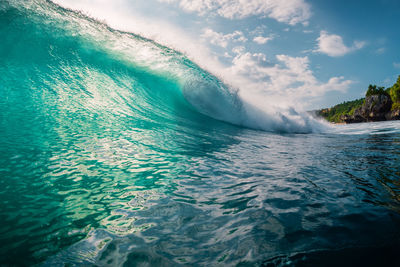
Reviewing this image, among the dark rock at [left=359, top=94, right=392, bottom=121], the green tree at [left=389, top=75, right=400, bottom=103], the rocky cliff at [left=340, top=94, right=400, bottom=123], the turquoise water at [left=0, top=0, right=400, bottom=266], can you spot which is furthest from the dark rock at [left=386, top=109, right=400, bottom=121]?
the turquoise water at [left=0, top=0, right=400, bottom=266]

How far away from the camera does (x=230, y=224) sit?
1710 mm

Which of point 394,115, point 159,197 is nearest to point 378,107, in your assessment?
point 394,115

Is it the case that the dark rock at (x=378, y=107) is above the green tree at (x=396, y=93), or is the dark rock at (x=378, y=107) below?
below

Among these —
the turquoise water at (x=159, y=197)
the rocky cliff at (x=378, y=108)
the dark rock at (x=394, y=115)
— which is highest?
the rocky cliff at (x=378, y=108)

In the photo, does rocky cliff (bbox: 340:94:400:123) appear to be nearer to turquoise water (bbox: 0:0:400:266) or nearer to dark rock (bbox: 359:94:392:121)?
dark rock (bbox: 359:94:392:121)

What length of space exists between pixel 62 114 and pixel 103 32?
6623 millimetres

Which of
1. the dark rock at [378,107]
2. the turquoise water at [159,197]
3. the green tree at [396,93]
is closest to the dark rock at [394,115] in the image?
the dark rock at [378,107]

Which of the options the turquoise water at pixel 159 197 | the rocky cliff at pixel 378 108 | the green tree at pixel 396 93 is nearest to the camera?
the turquoise water at pixel 159 197

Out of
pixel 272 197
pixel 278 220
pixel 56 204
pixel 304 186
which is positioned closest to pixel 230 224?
pixel 278 220

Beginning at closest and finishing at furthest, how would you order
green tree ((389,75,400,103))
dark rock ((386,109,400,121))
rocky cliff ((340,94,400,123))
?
dark rock ((386,109,400,121)) → green tree ((389,75,400,103)) → rocky cliff ((340,94,400,123))

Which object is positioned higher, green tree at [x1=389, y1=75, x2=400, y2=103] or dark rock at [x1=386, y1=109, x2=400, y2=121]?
green tree at [x1=389, y1=75, x2=400, y2=103]

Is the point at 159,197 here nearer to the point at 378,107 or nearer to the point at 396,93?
the point at 378,107

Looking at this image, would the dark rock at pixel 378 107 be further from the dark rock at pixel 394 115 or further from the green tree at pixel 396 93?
the dark rock at pixel 394 115

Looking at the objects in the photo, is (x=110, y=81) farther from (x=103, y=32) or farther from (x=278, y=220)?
(x=278, y=220)
